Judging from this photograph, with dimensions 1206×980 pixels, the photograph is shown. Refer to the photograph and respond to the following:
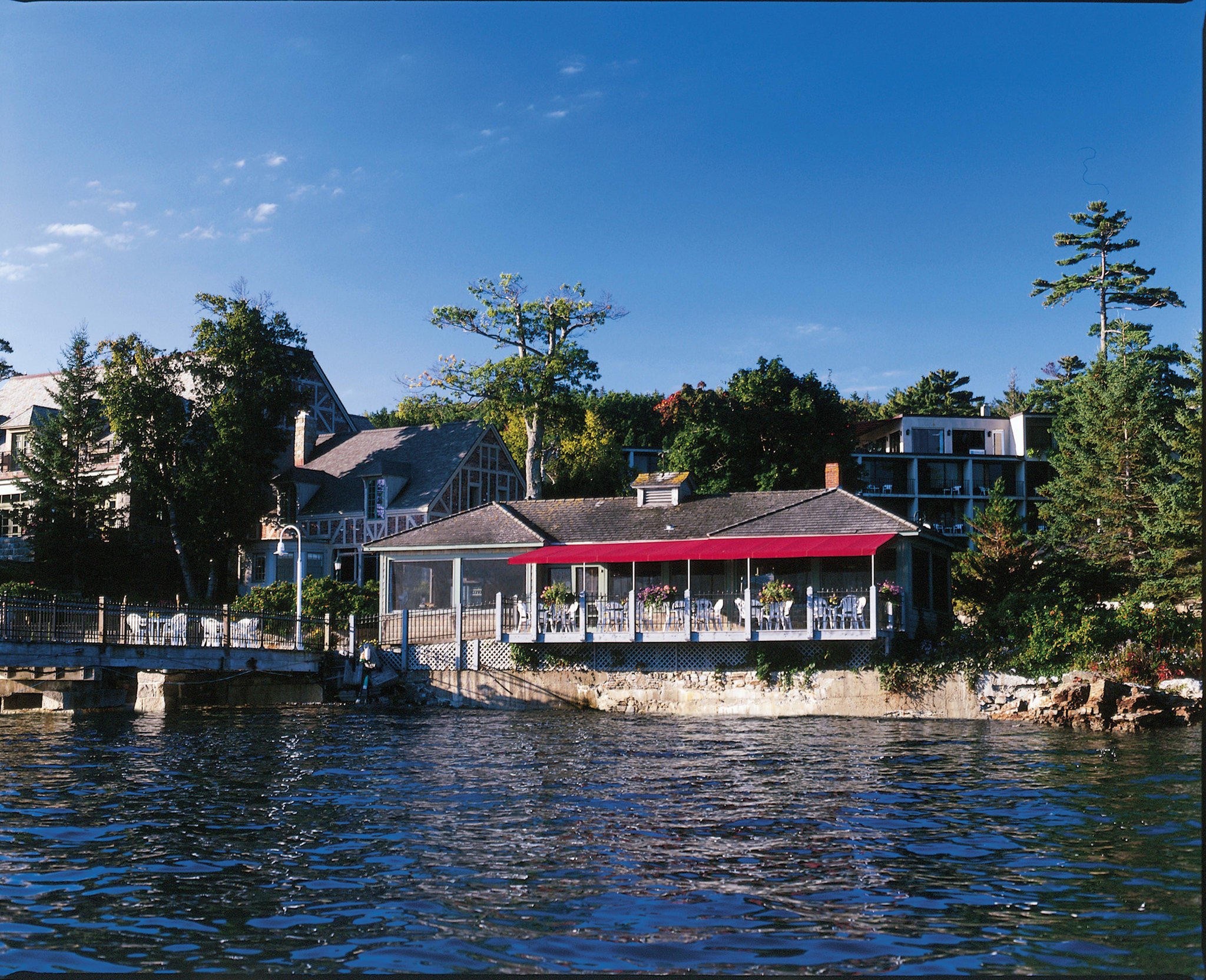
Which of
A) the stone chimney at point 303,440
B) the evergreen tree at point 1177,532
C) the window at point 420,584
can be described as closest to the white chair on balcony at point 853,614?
the evergreen tree at point 1177,532

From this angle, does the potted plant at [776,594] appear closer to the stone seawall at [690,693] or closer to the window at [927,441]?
the stone seawall at [690,693]

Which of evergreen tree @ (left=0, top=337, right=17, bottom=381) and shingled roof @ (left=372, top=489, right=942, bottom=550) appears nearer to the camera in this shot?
shingled roof @ (left=372, top=489, right=942, bottom=550)

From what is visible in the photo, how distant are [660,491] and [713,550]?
5.65 metres

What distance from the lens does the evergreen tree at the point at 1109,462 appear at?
40.9 metres

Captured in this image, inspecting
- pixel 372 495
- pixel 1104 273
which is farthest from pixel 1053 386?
pixel 372 495

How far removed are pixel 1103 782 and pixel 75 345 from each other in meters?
47.5

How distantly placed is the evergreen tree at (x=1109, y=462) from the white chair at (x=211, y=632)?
93.5ft

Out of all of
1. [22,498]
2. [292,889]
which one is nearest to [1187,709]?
[292,889]

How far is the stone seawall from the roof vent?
20.0 ft

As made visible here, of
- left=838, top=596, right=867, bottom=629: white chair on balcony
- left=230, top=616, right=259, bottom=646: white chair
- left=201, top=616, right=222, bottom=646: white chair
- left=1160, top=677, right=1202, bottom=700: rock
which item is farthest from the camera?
left=230, top=616, right=259, bottom=646: white chair

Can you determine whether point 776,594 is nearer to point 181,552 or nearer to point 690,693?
point 690,693

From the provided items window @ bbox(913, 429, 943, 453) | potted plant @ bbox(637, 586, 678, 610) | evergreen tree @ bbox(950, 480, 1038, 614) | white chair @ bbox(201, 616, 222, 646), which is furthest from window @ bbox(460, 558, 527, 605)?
window @ bbox(913, 429, 943, 453)

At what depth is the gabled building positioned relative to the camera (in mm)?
48250

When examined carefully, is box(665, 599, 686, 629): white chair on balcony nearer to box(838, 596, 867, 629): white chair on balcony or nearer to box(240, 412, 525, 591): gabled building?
box(838, 596, 867, 629): white chair on balcony
